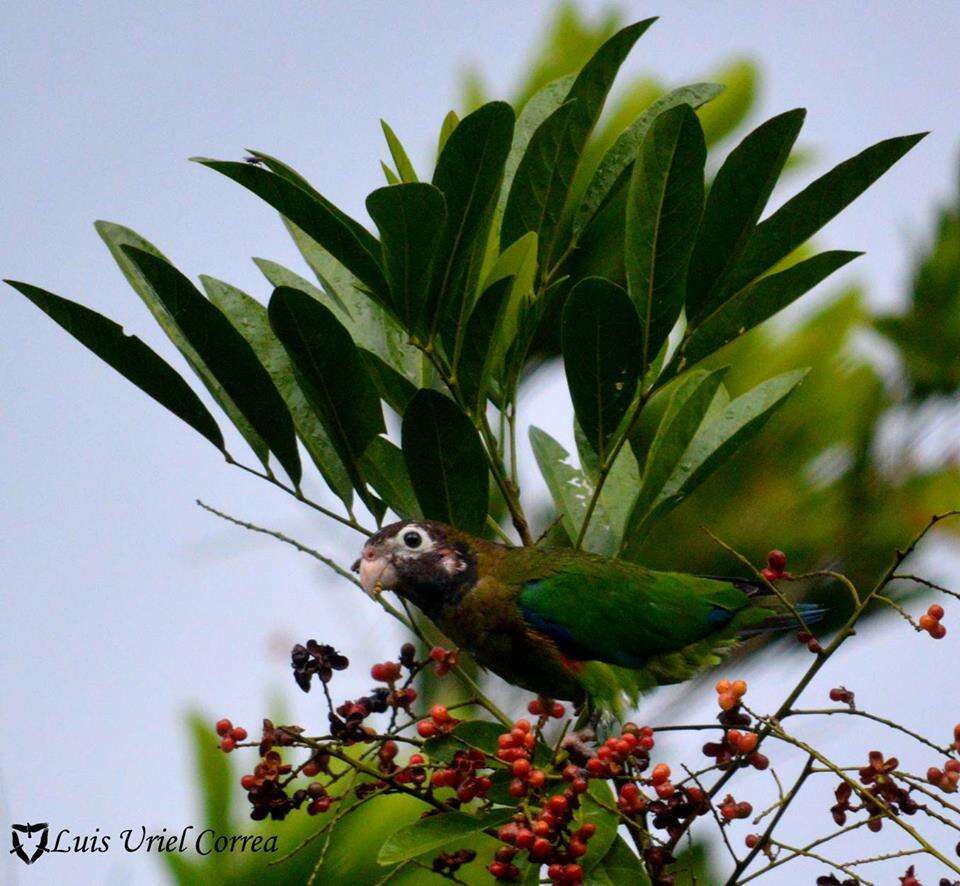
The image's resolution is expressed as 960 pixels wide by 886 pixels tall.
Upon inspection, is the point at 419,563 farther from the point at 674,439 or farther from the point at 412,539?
the point at 674,439

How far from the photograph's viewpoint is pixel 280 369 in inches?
63.9

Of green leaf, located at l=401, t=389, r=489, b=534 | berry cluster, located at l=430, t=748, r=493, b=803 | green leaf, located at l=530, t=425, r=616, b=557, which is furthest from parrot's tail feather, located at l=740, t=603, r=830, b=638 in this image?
berry cluster, located at l=430, t=748, r=493, b=803

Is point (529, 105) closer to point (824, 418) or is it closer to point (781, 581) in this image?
point (781, 581)

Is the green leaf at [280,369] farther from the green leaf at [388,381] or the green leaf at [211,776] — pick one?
the green leaf at [211,776]

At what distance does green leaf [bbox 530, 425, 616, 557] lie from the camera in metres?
1.73

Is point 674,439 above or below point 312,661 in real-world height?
above

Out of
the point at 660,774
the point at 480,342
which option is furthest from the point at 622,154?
the point at 660,774

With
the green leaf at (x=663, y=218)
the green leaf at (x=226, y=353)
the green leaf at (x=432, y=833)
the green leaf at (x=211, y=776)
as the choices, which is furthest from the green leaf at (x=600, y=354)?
the green leaf at (x=211, y=776)

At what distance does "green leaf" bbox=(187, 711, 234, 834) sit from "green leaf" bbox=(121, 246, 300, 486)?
863 millimetres

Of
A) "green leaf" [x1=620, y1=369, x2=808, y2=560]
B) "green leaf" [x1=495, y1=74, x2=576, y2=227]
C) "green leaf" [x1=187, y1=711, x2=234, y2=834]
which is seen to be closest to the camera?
"green leaf" [x1=620, y1=369, x2=808, y2=560]

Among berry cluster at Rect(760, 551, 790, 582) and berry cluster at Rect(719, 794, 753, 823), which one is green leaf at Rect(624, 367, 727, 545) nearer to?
berry cluster at Rect(760, 551, 790, 582)

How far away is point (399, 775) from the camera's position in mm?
1274

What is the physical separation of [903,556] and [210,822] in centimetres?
147

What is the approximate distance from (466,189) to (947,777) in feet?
2.60
